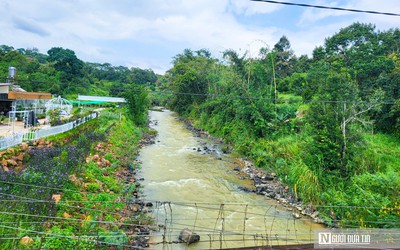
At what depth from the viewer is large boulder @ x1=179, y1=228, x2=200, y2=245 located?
25.2ft

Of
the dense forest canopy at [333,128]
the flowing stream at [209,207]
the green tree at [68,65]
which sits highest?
the green tree at [68,65]

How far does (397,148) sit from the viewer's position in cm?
1312

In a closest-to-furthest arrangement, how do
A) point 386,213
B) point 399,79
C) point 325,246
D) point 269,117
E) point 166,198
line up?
point 325,246
point 386,213
point 166,198
point 399,79
point 269,117

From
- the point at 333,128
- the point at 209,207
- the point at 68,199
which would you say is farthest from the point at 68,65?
the point at 333,128

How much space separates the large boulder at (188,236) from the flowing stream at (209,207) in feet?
0.46

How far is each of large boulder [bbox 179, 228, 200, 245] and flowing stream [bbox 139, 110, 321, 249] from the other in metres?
0.14

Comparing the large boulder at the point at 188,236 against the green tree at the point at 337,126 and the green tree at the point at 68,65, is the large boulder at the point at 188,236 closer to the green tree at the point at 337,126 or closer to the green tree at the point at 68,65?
the green tree at the point at 337,126

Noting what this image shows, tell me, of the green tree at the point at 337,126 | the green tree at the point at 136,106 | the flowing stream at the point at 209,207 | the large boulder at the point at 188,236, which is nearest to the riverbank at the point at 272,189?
the flowing stream at the point at 209,207

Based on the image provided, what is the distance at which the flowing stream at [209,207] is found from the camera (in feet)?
26.7

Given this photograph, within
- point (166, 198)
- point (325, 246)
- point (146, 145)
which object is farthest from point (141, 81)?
point (325, 246)

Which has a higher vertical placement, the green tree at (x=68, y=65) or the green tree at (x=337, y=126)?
the green tree at (x=68, y=65)

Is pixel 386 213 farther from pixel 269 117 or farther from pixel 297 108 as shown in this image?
pixel 297 108

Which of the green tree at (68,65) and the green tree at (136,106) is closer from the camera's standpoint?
the green tree at (136,106)

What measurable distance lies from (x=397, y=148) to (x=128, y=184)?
1342cm
